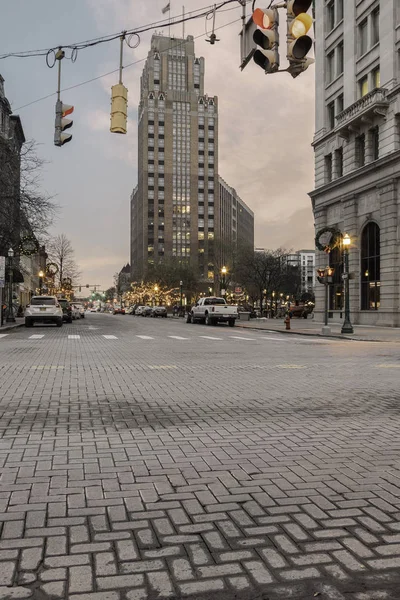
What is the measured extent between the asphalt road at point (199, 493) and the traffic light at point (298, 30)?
5.16 m

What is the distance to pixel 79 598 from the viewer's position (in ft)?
8.39

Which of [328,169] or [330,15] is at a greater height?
[330,15]

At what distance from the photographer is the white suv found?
3338 centimetres

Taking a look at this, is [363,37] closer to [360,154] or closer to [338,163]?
[360,154]

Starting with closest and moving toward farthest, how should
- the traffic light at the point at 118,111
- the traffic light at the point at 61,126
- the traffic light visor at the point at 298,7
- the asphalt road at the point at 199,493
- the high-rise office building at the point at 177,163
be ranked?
the asphalt road at the point at 199,493 < the traffic light visor at the point at 298,7 < the traffic light at the point at 118,111 < the traffic light at the point at 61,126 < the high-rise office building at the point at 177,163

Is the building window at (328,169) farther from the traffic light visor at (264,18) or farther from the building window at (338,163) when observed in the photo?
the traffic light visor at (264,18)

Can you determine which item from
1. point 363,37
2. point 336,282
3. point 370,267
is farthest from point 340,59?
point 336,282

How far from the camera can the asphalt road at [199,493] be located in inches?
109

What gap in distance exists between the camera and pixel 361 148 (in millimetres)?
40406

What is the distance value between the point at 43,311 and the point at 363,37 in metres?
30.3

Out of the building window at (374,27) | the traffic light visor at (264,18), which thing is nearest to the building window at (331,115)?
the building window at (374,27)

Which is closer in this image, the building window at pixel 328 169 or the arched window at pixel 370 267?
the arched window at pixel 370 267

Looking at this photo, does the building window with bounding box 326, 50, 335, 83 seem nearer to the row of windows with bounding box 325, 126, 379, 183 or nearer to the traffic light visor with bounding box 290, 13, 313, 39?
the row of windows with bounding box 325, 126, 379, 183

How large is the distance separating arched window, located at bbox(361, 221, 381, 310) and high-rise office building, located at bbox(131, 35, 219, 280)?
123269mm
